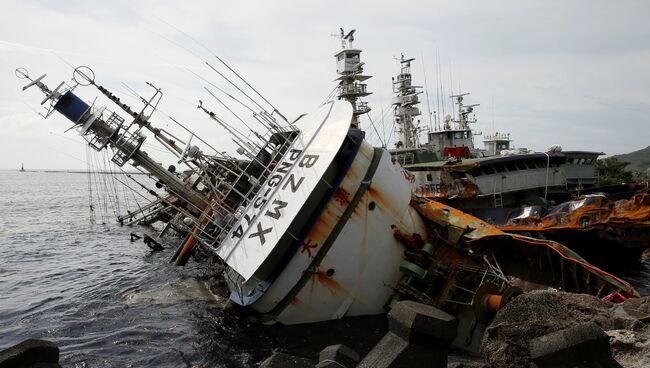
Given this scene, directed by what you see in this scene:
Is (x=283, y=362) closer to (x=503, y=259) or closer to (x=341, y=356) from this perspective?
(x=341, y=356)

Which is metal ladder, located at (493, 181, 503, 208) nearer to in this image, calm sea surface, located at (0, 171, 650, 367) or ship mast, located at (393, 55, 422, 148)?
calm sea surface, located at (0, 171, 650, 367)

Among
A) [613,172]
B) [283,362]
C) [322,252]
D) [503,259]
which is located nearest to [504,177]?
[503,259]

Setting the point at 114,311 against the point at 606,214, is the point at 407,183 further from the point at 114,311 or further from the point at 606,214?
the point at 114,311

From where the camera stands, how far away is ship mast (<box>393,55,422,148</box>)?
47188 millimetres

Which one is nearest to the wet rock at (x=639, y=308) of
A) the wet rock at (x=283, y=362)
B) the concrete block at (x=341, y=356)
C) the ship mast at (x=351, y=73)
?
the concrete block at (x=341, y=356)

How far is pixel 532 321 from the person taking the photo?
5.23 meters

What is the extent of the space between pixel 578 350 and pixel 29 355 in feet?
23.1

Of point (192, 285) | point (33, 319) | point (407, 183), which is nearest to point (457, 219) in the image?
point (407, 183)

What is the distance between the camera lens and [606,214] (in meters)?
16.7

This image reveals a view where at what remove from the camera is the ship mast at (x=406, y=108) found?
47.2 m

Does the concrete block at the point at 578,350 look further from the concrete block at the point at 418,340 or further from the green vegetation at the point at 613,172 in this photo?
the green vegetation at the point at 613,172

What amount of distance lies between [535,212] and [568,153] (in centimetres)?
1355

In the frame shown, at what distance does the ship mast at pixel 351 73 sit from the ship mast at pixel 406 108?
771 centimetres

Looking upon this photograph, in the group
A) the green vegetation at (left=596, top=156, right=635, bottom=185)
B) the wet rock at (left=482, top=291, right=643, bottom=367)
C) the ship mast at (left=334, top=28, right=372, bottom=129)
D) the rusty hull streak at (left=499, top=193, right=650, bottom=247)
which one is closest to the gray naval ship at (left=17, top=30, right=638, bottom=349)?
the wet rock at (left=482, top=291, right=643, bottom=367)
